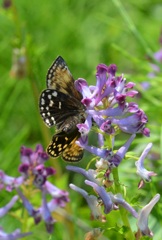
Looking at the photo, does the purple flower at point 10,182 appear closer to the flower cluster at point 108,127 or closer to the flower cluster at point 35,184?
the flower cluster at point 35,184

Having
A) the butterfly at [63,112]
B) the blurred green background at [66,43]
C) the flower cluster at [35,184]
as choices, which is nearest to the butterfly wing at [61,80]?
the butterfly at [63,112]

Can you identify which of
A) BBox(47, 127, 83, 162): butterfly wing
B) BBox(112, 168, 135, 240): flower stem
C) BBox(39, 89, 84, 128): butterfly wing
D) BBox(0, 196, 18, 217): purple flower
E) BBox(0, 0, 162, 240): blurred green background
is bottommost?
BBox(112, 168, 135, 240): flower stem

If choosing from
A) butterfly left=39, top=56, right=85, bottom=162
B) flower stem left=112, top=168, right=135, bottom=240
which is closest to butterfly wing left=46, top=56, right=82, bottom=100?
butterfly left=39, top=56, right=85, bottom=162

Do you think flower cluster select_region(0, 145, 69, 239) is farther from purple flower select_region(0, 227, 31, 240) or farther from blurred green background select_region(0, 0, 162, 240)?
blurred green background select_region(0, 0, 162, 240)

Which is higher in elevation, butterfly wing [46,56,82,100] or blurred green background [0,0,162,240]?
blurred green background [0,0,162,240]

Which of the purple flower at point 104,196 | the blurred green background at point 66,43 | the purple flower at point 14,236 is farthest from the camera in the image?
the blurred green background at point 66,43

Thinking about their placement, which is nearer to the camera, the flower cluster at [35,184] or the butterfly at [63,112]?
the butterfly at [63,112]

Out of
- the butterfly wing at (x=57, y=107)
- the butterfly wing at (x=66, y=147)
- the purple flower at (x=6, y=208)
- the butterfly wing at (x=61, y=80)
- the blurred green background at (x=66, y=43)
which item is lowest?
the purple flower at (x=6, y=208)
